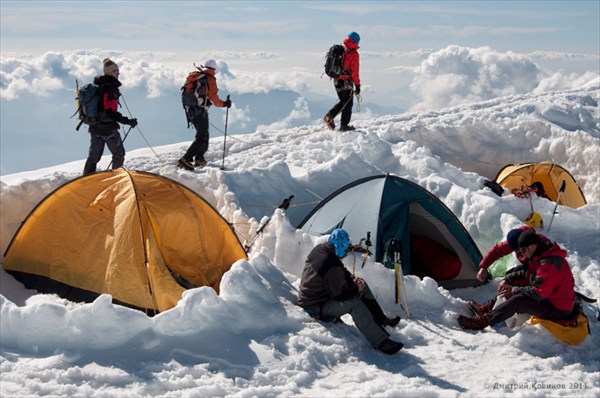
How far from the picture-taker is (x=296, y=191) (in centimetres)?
1182

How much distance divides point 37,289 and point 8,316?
2.79 meters

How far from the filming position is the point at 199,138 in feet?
42.0

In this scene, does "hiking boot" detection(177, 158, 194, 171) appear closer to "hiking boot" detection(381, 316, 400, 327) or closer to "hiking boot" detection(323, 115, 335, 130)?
"hiking boot" detection(323, 115, 335, 130)

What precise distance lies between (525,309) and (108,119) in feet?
24.5

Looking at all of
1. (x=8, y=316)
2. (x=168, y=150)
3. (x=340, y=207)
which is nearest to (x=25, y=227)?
(x=8, y=316)

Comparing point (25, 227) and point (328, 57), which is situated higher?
point (328, 57)

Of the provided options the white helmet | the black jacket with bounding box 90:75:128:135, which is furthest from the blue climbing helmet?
the white helmet

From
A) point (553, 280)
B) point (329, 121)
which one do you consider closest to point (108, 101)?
point (329, 121)

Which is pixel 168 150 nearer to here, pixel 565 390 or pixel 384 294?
pixel 384 294

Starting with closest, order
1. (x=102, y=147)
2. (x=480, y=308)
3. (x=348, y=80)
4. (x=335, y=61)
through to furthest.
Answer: (x=480, y=308) < (x=102, y=147) < (x=335, y=61) < (x=348, y=80)

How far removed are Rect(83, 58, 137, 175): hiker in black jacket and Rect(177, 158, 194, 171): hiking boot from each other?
1.92 metres

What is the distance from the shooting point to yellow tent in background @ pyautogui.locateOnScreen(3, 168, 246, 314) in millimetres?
7434

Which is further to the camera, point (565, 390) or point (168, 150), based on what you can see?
point (168, 150)

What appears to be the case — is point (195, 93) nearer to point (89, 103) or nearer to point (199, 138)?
point (199, 138)
